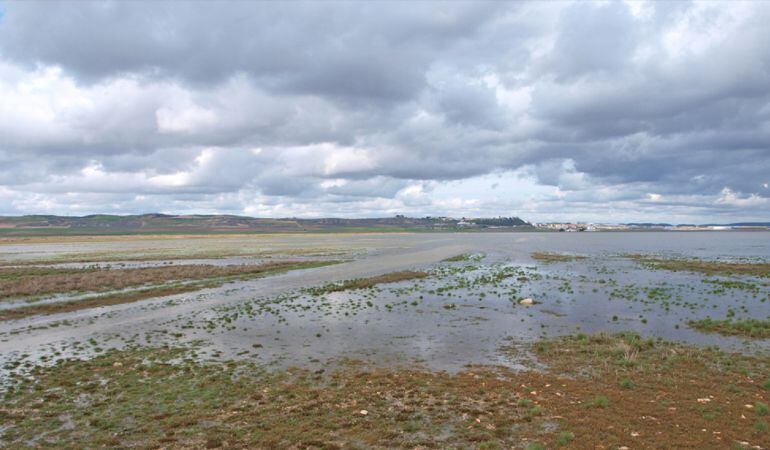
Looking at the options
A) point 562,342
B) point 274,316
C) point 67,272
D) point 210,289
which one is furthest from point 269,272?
point 562,342

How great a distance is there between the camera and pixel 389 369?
19016 mm

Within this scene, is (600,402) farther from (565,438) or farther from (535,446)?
(535,446)

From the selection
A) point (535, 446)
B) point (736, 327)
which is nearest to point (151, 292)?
point (535, 446)

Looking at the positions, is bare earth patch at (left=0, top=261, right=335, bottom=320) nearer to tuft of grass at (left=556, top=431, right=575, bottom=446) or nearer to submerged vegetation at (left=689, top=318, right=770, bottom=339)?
tuft of grass at (left=556, top=431, right=575, bottom=446)

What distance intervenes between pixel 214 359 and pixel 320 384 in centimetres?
Answer: 684

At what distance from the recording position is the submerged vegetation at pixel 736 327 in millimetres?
24106

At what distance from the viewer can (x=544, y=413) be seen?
44.1 ft

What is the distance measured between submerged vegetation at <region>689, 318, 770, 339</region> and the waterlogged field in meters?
0.20

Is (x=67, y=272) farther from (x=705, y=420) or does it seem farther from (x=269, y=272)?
(x=705, y=420)

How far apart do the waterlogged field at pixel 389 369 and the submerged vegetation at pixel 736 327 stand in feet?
0.66

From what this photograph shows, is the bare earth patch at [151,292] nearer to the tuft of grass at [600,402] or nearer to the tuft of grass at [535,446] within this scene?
the tuft of grass at [535,446]

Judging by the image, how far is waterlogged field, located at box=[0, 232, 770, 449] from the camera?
12.3 meters

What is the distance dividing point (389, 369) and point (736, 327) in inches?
847

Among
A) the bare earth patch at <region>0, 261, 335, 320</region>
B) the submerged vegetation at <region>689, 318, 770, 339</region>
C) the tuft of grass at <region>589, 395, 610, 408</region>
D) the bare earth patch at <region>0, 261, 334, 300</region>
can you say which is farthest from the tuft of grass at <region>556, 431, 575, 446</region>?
the bare earth patch at <region>0, 261, 334, 300</region>
